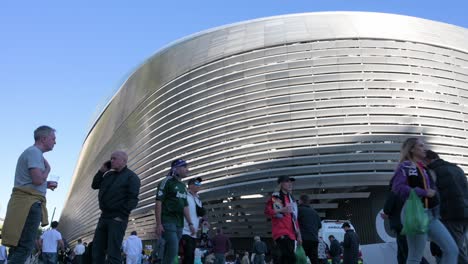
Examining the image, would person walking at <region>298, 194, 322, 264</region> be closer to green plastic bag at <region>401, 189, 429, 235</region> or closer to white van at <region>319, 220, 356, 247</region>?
green plastic bag at <region>401, 189, 429, 235</region>

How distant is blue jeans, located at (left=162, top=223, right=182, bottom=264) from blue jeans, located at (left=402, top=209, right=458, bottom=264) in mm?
3079

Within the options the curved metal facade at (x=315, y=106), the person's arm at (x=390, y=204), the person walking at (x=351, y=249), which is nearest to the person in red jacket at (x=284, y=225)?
the person's arm at (x=390, y=204)

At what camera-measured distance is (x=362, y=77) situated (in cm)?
3247

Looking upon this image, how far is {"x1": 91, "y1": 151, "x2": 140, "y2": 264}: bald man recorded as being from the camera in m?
5.55

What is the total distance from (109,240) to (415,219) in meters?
3.40

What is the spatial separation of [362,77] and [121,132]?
94.4 ft

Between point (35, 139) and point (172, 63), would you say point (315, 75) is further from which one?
point (35, 139)

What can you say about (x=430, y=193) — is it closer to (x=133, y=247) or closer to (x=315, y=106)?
(x=133, y=247)

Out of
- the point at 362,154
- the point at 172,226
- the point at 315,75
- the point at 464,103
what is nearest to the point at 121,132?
the point at 315,75

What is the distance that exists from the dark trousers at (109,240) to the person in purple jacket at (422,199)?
317 cm

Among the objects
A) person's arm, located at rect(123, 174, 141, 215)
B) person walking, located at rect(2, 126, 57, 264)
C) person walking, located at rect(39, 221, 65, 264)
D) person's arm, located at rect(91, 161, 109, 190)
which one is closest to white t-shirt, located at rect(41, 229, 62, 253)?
person walking, located at rect(39, 221, 65, 264)

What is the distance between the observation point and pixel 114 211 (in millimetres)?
5648

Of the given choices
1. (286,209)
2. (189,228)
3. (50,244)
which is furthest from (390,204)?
(50,244)

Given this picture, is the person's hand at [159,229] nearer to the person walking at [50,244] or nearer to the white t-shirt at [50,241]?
the person walking at [50,244]
